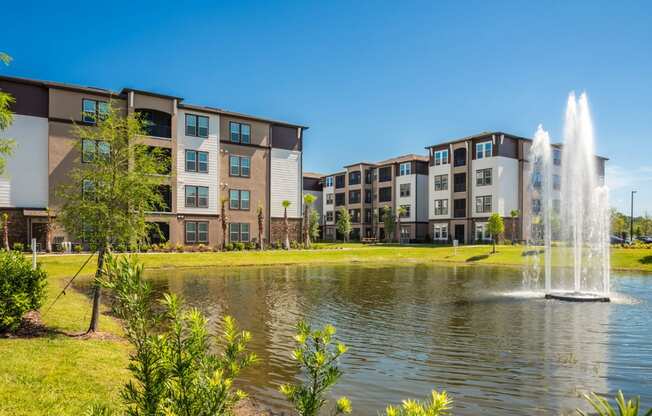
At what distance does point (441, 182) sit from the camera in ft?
231

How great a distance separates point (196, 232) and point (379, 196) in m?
45.5

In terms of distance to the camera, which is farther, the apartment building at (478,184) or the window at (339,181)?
the window at (339,181)

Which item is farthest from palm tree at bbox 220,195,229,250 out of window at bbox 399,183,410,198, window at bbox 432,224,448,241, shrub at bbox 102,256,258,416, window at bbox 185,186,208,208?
shrub at bbox 102,256,258,416

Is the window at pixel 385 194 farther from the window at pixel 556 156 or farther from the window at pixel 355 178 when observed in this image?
the window at pixel 556 156

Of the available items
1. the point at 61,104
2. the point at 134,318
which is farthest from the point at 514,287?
the point at 61,104

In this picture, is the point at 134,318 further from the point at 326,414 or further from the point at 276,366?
the point at 276,366

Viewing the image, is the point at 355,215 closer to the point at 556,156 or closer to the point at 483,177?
the point at 483,177

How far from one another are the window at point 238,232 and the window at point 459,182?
35.3m

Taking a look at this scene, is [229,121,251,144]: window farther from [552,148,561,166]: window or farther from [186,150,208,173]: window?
[552,148,561,166]: window

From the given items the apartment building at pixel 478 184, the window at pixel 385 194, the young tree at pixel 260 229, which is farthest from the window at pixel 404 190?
the young tree at pixel 260 229

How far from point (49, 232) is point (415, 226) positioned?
55424 millimetres

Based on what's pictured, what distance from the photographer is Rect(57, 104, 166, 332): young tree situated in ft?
36.8

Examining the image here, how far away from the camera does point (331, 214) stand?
314 ft

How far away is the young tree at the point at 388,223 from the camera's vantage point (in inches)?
2956
